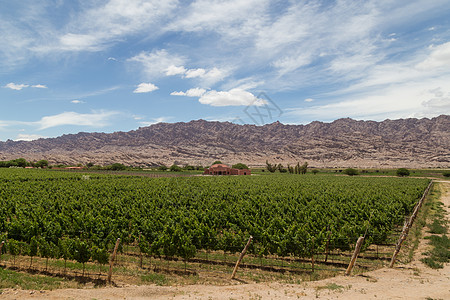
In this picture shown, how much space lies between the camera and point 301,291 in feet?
41.2

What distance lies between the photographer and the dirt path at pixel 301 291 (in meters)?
11.9

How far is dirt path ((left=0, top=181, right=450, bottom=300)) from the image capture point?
11867 millimetres

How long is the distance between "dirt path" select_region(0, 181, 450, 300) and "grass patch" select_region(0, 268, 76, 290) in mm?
576

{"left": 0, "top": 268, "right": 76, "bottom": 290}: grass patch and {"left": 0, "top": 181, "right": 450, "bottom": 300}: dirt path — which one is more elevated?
{"left": 0, "top": 268, "right": 76, "bottom": 290}: grass patch

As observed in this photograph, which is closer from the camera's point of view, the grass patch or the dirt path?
the dirt path

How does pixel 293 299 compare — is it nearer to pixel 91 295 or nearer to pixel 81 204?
pixel 91 295

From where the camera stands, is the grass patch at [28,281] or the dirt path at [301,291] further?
the grass patch at [28,281]

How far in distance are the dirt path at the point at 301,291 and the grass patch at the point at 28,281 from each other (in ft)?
1.89

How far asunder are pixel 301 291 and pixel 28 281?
40.6 feet

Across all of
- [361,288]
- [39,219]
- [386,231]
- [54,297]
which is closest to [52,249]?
[54,297]

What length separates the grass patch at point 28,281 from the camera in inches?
493

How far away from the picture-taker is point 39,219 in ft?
66.1

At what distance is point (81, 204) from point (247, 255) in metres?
19.1

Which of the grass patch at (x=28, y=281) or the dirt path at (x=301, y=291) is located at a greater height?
the grass patch at (x=28, y=281)
